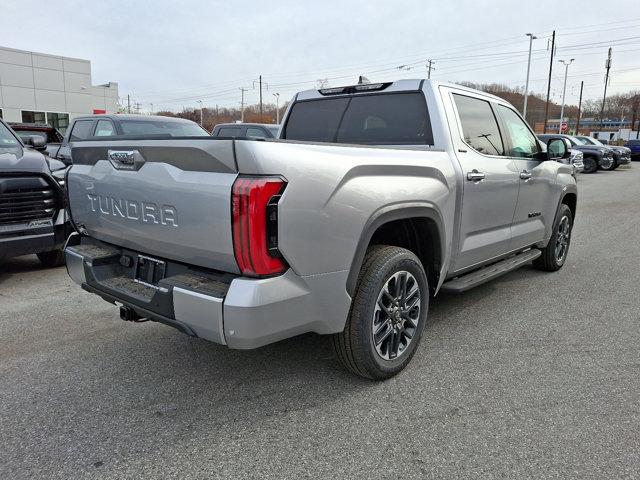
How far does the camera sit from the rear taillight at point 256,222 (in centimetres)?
221

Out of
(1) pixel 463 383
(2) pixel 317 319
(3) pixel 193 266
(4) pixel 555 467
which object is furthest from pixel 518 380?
(3) pixel 193 266

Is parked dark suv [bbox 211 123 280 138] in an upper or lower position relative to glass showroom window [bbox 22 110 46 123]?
lower

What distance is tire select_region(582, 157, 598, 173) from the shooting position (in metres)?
22.8

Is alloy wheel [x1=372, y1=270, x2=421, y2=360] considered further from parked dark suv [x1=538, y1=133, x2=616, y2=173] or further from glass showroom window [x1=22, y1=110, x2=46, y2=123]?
glass showroom window [x1=22, y1=110, x2=46, y2=123]

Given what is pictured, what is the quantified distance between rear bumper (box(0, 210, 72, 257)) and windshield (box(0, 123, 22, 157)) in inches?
36.6

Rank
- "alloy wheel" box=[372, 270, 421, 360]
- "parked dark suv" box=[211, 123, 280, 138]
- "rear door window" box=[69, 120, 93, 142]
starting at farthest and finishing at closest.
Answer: "parked dark suv" box=[211, 123, 280, 138] < "rear door window" box=[69, 120, 93, 142] < "alloy wheel" box=[372, 270, 421, 360]

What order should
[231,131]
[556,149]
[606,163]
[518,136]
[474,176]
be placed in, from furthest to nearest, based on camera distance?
[606,163] → [231,131] → [556,149] → [518,136] → [474,176]

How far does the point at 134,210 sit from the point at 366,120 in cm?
211

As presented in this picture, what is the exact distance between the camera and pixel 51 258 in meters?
5.97

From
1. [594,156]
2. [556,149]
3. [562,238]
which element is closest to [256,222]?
[556,149]

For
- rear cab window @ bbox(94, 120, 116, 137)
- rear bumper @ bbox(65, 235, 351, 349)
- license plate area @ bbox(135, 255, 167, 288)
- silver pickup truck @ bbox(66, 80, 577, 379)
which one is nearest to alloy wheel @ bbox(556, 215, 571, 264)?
silver pickup truck @ bbox(66, 80, 577, 379)

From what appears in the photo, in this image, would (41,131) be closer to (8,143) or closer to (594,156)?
(8,143)

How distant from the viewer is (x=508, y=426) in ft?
8.75

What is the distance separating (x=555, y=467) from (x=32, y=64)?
39.2 m
